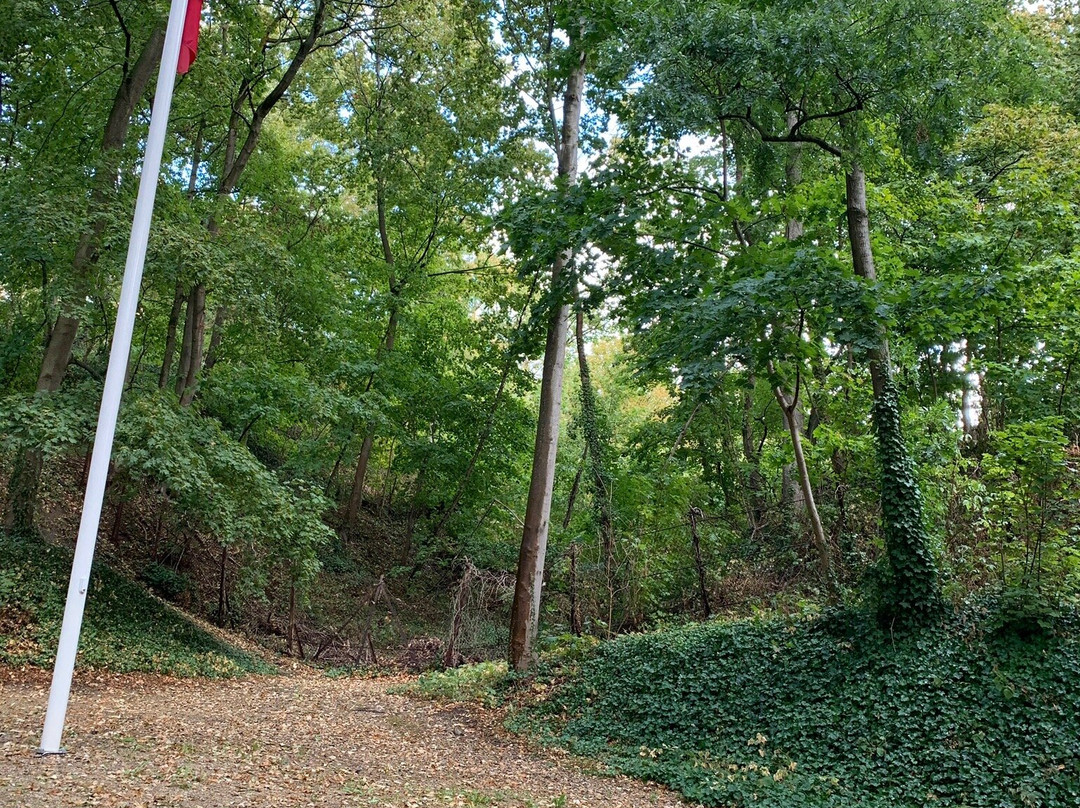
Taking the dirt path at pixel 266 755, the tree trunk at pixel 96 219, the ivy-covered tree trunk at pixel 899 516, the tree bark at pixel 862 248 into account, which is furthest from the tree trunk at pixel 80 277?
the ivy-covered tree trunk at pixel 899 516

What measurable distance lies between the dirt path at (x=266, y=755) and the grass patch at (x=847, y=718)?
740 millimetres

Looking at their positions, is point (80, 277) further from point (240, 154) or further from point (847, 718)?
point (847, 718)

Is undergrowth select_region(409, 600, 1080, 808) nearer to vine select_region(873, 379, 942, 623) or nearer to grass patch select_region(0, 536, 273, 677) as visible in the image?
vine select_region(873, 379, 942, 623)

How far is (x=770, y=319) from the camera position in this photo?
239 inches

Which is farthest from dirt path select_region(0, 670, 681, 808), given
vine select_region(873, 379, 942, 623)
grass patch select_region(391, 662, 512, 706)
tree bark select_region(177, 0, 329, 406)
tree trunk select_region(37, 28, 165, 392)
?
tree bark select_region(177, 0, 329, 406)

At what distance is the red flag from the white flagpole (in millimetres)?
125

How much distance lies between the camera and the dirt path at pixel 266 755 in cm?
445

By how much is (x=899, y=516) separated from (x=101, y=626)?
9625mm

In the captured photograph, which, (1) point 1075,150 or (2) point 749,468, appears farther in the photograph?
(2) point 749,468

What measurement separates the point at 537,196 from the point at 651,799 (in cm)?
588

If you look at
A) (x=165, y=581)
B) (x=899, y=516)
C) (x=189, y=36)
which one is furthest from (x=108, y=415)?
(x=165, y=581)

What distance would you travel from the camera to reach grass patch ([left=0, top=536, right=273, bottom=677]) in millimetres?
8492

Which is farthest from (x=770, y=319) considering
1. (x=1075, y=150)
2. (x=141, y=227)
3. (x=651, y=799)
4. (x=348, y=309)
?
(x=348, y=309)

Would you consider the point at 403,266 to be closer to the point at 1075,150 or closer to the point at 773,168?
the point at 773,168
